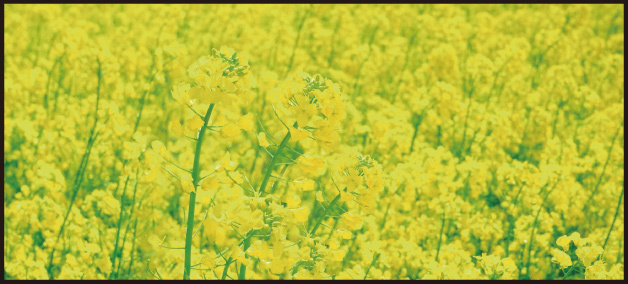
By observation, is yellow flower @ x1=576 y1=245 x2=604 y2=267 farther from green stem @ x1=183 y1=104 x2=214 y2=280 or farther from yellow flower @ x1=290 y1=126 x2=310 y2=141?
green stem @ x1=183 y1=104 x2=214 y2=280

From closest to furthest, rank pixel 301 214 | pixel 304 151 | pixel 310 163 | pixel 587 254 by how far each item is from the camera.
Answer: pixel 301 214, pixel 310 163, pixel 587 254, pixel 304 151

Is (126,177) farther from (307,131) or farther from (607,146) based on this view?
(607,146)

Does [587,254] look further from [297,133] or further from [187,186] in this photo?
[187,186]

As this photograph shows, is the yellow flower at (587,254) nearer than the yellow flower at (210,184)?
No

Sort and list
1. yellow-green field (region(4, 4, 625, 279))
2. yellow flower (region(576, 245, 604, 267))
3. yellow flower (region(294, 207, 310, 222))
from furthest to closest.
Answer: yellow flower (region(576, 245, 604, 267)), yellow-green field (region(4, 4, 625, 279)), yellow flower (region(294, 207, 310, 222))

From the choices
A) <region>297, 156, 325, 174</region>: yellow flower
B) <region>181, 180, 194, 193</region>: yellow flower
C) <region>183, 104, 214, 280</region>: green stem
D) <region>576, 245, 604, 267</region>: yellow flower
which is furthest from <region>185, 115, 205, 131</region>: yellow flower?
<region>576, 245, 604, 267</region>: yellow flower

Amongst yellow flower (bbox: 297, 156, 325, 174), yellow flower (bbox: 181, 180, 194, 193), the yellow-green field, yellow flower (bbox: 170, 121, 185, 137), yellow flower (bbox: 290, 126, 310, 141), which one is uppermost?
yellow flower (bbox: 290, 126, 310, 141)

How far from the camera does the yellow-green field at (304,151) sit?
1776mm

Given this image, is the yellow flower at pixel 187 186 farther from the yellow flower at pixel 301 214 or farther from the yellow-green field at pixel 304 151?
the yellow flower at pixel 301 214

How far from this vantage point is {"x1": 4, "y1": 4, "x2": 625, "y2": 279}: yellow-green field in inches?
69.9

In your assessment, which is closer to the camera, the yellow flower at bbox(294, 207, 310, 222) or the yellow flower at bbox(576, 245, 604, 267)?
the yellow flower at bbox(294, 207, 310, 222)

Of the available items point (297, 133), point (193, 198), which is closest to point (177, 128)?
point (193, 198)

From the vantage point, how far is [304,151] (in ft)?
14.2

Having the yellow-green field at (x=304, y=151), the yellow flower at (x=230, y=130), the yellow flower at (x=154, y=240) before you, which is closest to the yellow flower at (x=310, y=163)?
the yellow-green field at (x=304, y=151)
